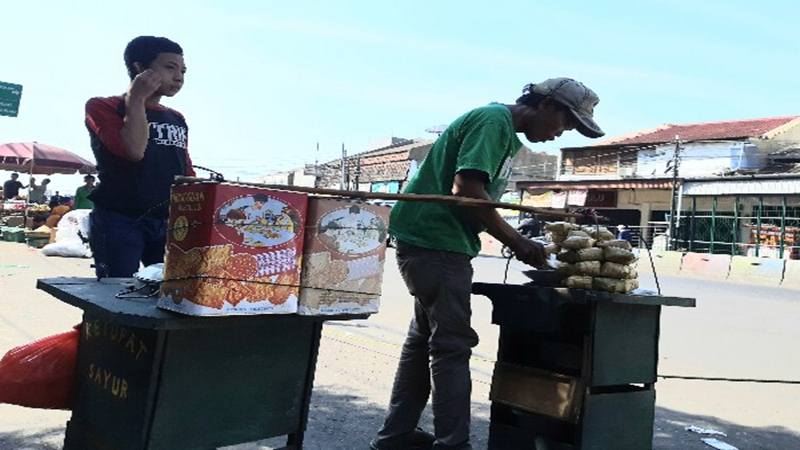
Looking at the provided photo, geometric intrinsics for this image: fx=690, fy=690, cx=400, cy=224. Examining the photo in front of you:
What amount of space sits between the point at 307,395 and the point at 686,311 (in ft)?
27.9

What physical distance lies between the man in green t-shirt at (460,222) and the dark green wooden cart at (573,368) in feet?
0.81

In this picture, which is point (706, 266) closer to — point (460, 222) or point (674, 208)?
point (674, 208)

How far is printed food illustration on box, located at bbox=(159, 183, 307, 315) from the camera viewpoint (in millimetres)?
1929

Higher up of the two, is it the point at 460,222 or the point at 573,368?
the point at 460,222

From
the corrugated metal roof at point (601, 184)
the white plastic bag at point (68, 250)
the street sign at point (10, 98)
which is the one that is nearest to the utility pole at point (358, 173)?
the corrugated metal roof at point (601, 184)

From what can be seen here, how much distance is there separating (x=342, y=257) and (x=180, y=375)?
0.62 meters

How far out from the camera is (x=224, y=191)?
76.6 inches

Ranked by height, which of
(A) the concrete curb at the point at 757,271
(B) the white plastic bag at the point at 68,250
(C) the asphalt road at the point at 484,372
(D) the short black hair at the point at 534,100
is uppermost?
(D) the short black hair at the point at 534,100

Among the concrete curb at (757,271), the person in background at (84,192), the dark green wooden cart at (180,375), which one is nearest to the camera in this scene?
the dark green wooden cart at (180,375)

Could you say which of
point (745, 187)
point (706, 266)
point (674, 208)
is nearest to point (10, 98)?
point (706, 266)

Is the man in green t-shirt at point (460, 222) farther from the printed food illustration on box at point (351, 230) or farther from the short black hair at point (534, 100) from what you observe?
the printed food illustration on box at point (351, 230)

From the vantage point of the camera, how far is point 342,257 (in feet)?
7.28

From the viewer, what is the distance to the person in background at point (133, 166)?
110 inches

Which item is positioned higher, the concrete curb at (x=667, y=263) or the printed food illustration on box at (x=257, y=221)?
the printed food illustration on box at (x=257, y=221)
